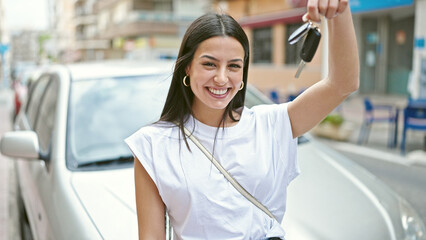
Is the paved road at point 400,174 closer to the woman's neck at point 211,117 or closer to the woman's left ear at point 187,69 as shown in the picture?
the woman's neck at point 211,117

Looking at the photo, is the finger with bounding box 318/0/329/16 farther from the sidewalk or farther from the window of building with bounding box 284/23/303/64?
the window of building with bounding box 284/23/303/64

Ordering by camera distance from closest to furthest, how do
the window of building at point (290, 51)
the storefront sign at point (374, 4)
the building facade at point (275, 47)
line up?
1. the storefront sign at point (374, 4)
2. the building facade at point (275, 47)
3. the window of building at point (290, 51)

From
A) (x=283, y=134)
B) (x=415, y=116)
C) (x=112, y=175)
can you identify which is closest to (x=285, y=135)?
(x=283, y=134)

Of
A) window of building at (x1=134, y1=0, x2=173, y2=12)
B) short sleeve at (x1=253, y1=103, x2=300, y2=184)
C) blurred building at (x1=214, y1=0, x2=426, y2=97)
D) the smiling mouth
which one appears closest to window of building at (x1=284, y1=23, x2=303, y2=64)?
blurred building at (x1=214, y1=0, x2=426, y2=97)

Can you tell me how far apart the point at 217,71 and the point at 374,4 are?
15149 millimetres

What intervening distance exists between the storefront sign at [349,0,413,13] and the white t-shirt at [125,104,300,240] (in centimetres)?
1380

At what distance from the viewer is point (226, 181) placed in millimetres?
1464

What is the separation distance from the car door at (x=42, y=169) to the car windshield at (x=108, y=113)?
0.56ft

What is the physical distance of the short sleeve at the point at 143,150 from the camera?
1.43 m

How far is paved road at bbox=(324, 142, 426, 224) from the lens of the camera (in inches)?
206

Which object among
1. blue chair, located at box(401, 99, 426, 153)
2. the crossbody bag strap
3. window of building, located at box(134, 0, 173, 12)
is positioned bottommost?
blue chair, located at box(401, 99, 426, 153)

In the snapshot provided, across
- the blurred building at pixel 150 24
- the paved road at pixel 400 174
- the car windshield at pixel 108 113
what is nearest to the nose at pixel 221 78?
the car windshield at pixel 108 113

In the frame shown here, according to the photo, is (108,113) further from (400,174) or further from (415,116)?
(415,116)

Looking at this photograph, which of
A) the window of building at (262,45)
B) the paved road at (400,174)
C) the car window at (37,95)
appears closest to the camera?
the car window at (37,95)
